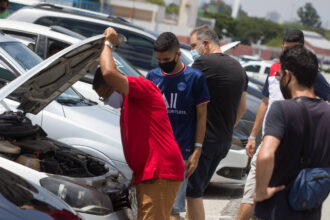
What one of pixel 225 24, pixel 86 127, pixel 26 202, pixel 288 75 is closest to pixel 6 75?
pixel 86 127

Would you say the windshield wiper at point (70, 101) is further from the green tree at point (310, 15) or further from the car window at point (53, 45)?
the green tree at point (310, 15)

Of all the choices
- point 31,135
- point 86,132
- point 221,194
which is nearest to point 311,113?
point 31,135

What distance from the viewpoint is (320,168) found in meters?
3.11

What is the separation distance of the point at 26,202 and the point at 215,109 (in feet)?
6.98

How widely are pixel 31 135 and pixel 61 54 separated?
1.15 m

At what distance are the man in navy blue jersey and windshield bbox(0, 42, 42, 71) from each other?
1.75 m

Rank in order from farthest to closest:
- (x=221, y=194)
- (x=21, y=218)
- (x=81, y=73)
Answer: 1. (x=221, y=194)
2. (x=81, y=73)
3. (x=21, y=218)

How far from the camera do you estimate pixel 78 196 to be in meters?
3.78

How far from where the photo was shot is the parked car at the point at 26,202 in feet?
9.45

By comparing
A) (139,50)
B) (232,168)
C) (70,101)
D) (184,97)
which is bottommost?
(232,168)

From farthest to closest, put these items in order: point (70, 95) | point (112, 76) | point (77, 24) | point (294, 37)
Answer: point (77, 24) < point (70, 95) < point (294, 37) < point (112, 76)

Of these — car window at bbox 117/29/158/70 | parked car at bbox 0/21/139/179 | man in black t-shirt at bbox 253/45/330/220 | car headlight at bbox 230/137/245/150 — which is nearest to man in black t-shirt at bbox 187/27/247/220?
parked car at bbox 0/21/139/179

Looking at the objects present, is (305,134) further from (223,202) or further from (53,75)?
(223,202)

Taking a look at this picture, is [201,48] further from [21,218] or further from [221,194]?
[221,194]
